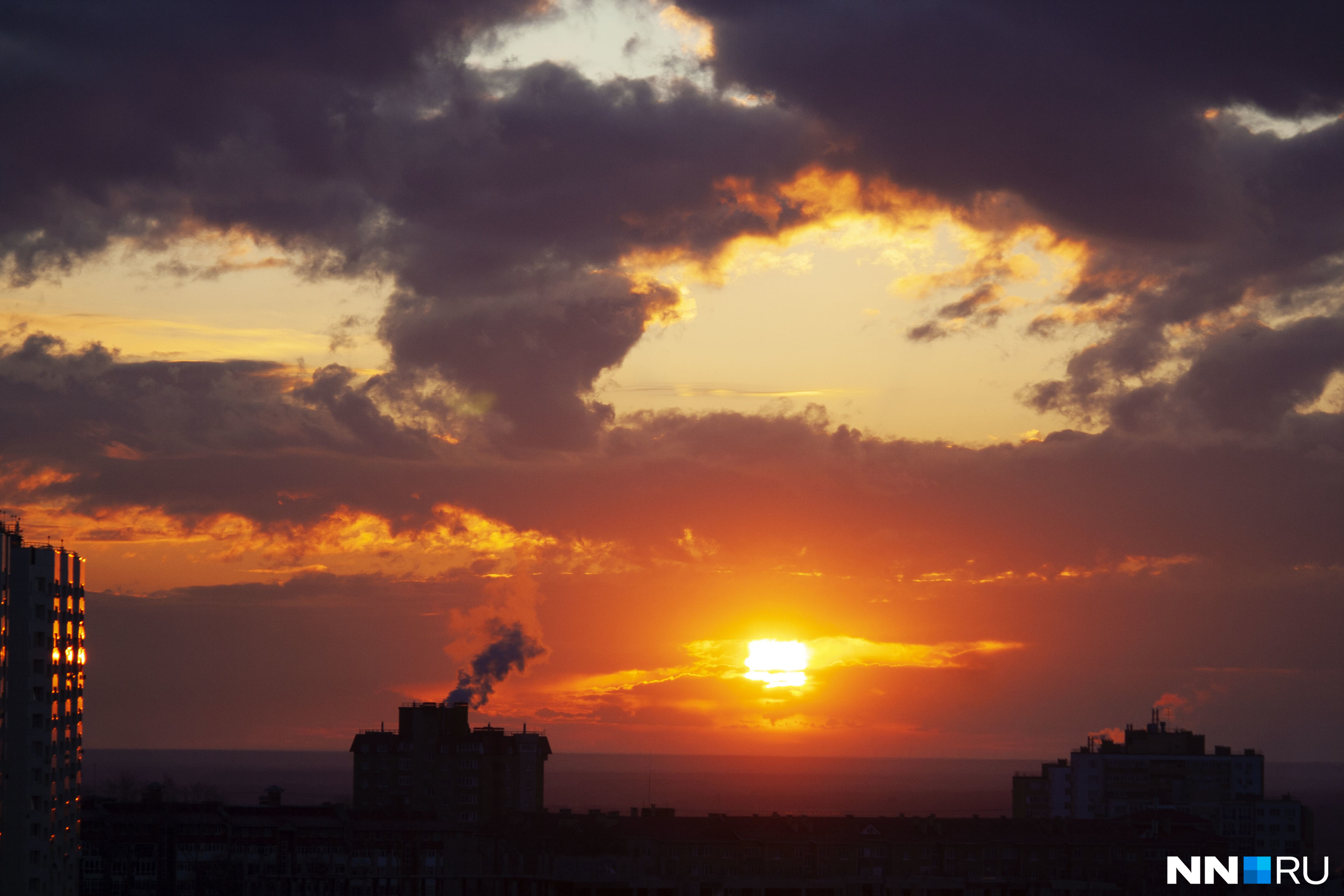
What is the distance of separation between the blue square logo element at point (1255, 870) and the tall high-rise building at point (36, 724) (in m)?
116

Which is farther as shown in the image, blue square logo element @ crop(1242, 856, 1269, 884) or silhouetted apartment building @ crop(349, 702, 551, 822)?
silhouetted apartment building @ crop(349, 702, 551, 822)

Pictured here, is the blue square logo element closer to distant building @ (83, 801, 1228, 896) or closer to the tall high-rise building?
distant building @ (83, 801, 1228, 896)

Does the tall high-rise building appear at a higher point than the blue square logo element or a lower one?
higher

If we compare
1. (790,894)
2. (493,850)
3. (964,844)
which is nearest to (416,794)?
(493,850)

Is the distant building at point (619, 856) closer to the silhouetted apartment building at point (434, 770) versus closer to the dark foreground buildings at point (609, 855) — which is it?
the dark foreground buildings at point (609, 855)

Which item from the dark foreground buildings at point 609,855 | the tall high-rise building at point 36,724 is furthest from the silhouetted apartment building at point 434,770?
the tall high-rise building at point 36,724

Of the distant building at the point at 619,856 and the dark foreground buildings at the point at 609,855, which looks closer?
the dark foreground buildings at the point at 609,855

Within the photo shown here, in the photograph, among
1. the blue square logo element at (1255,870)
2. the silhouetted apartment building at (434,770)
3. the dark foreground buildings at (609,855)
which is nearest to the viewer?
the dark foreground buildings at (609,855)

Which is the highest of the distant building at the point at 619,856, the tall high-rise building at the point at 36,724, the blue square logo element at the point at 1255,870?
the tall high-rise building at the point at 36,724

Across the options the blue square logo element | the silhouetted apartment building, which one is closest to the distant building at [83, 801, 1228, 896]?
the blue square logo element

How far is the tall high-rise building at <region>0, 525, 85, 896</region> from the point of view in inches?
4316

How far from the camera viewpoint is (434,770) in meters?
196

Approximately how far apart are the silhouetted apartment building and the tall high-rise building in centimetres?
7598

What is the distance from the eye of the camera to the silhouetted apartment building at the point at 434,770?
194250mm
